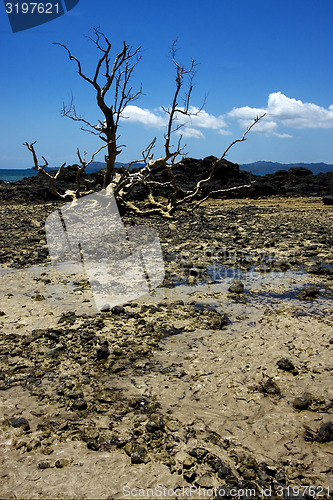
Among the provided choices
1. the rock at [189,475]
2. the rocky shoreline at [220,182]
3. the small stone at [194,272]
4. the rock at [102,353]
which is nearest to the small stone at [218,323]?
the rock at [102,353]

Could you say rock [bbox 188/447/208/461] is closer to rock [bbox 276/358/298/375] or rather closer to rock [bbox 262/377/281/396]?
rock [bbox 262/377/281/396]

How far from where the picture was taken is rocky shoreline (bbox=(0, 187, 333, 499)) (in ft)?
9.14

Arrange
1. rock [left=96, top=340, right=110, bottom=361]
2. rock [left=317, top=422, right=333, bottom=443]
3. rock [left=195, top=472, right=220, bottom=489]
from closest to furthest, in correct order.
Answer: rock [left=195, top=472, right=220, bottom=489] → rock [left=317, top=422, right=333, bottom=443] → rock [left=96, top=340, right=110, bottom=361]

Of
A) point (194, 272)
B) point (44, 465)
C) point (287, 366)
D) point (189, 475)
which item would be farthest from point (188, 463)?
point (194, 272)

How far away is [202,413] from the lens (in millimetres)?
3527

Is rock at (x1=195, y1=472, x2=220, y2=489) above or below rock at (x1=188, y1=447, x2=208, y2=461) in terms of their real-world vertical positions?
below

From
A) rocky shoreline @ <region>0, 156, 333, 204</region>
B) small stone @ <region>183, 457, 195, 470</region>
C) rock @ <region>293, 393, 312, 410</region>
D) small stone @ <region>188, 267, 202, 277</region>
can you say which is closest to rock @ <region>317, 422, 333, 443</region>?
rock @ <region>293, 393, 312, 410</region>

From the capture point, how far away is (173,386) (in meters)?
3.97

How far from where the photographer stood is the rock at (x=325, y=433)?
313cm

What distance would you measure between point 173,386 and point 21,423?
1515mm

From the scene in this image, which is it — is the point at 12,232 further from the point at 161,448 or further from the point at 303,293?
the point at 161,448

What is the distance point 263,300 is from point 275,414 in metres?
3.09

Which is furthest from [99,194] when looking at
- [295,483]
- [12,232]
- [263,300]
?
[295,483]

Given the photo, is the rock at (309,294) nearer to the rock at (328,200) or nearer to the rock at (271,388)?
the rock at (271,388)
